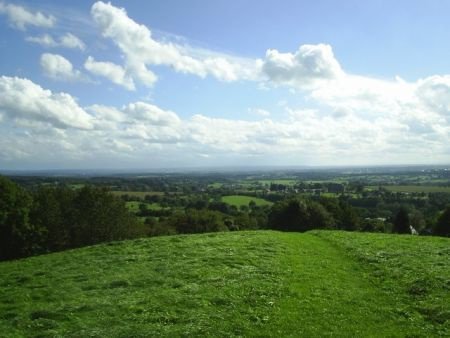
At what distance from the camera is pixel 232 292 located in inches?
731

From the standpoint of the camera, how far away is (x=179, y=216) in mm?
94750

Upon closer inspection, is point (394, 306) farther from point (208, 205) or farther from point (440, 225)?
point (208, 205)

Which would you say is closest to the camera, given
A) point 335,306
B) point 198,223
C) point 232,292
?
point 335,306

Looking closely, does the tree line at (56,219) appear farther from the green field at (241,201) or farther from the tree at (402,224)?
the green field at (241,201)

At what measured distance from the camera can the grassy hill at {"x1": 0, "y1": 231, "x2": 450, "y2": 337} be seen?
579 inches

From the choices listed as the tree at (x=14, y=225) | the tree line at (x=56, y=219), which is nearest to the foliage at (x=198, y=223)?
the tree line at (x=56, y=219)

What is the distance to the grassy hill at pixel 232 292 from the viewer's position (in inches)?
579

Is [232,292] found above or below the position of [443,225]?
above

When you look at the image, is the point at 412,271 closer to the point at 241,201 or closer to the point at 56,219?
the point at 56,219

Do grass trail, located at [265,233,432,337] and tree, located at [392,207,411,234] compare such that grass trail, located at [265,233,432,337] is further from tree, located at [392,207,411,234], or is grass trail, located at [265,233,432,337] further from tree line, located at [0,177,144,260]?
tree, located at [392,207,411,234]

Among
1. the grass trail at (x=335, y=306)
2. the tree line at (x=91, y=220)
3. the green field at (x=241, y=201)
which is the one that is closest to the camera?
the grass trail at (x=335, y=306)

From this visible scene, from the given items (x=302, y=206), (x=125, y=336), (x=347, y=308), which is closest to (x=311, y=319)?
(x=347, y=308)

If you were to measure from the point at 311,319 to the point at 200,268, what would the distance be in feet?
31.6

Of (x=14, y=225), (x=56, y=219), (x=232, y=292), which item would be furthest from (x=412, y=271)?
(x=56, y=219)
